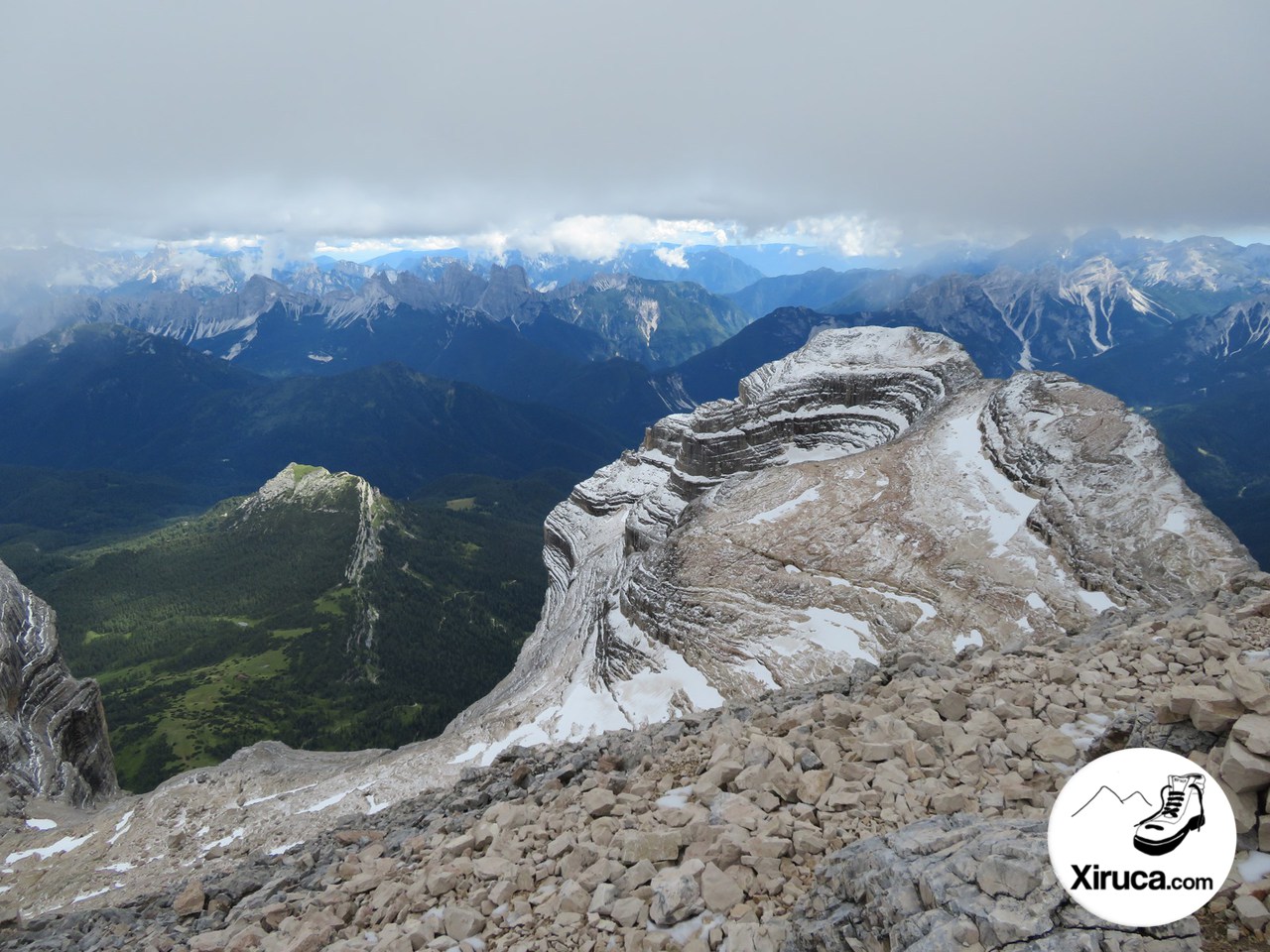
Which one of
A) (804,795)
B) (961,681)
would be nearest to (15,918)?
(804,795)

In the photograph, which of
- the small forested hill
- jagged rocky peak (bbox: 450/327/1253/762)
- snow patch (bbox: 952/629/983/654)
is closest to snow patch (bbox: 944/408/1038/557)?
jagged rocky peak (bbox: 450/327/1253/762)

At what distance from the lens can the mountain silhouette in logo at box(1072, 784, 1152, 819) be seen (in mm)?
5906

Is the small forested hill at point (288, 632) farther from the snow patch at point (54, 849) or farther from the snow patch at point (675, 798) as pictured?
the snow patch at point (675, 798)

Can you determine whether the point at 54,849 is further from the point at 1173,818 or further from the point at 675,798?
the point at 1173,818

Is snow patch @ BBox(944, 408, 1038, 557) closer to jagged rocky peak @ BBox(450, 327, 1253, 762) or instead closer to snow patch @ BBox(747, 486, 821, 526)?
jagged rocky peak @ BBox(450, 327, 1253, 762)

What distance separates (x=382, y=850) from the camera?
576 inches

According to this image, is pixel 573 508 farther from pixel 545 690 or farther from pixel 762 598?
pixel 762 598

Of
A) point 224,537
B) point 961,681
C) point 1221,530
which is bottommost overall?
point 224,537

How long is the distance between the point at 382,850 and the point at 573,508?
70.3 metres

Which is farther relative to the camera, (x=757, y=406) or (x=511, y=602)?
(x=511, y=602)

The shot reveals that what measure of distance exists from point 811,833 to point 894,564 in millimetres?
28808

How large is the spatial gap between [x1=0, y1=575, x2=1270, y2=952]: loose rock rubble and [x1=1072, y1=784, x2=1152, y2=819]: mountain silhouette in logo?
3.04ft

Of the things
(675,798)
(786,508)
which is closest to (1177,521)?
(786,508)

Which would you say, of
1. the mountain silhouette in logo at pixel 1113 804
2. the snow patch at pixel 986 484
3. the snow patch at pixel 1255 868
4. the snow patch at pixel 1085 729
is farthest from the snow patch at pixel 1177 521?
the mountain silhouette in logo at pixel 1113 804
